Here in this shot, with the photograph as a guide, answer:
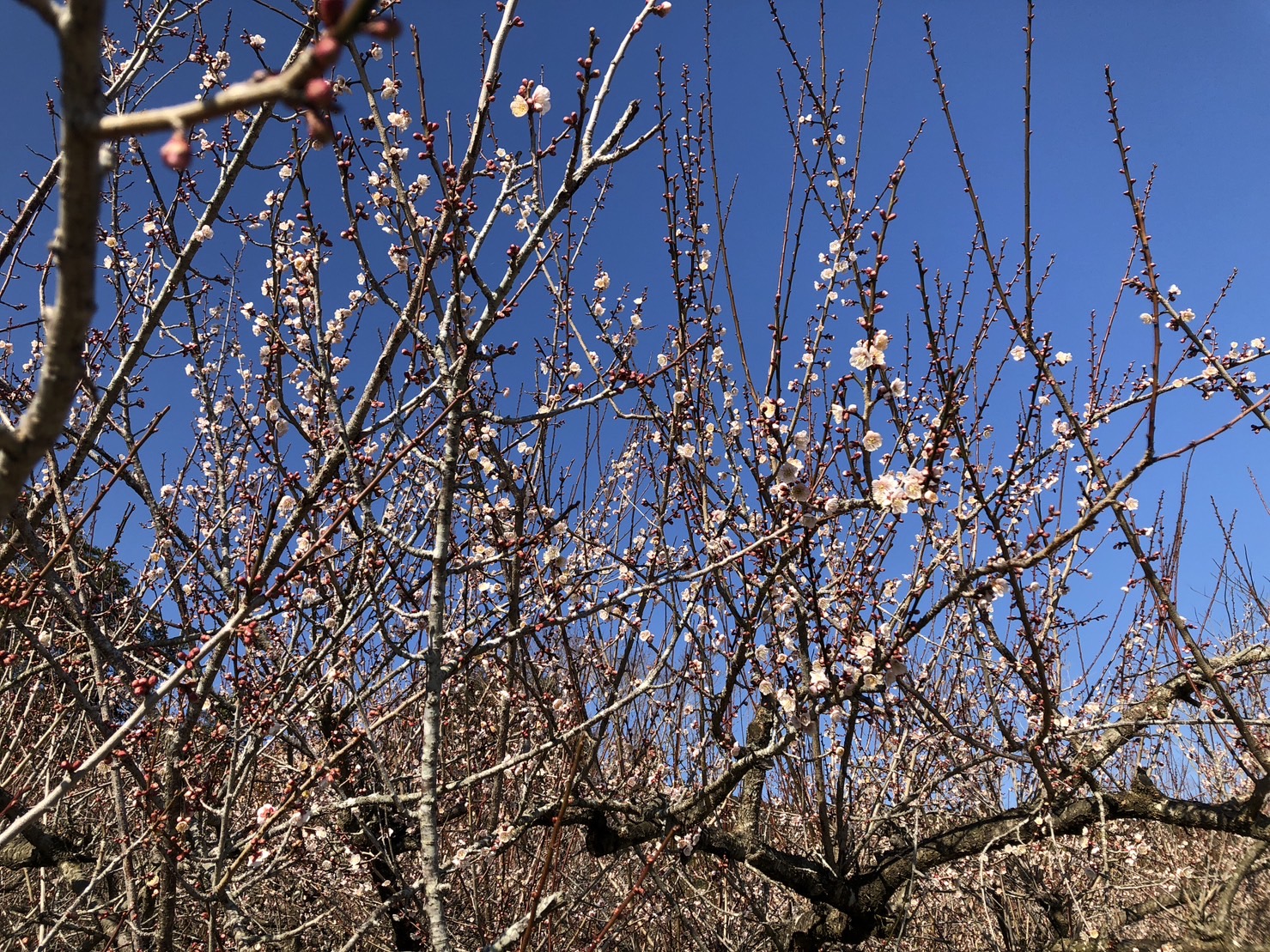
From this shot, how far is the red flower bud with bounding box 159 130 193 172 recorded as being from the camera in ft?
1.80

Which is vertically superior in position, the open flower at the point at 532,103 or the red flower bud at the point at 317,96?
the open flower at the point at 532,103

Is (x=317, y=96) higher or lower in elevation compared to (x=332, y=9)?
lower

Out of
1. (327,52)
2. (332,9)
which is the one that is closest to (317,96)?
(327,52)

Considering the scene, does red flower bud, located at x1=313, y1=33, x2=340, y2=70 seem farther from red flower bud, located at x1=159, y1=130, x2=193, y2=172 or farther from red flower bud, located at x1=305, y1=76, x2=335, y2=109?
red flower bud, located at x1=159, y1=130, x2=193, y2=172

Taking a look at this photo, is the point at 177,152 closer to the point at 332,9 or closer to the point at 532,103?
the point at 332,9

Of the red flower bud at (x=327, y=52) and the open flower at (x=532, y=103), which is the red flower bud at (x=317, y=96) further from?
the open flower at (x=532, y=103)

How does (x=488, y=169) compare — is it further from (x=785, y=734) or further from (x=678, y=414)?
(x=785, y=734)

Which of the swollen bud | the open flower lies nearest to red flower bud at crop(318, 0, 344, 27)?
the swollen bud

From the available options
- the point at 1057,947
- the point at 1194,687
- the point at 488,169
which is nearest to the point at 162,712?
the point at 488,169

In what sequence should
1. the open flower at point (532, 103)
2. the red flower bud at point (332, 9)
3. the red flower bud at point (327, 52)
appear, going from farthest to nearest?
the open flower at point (532, 103)
the red flower bud at point (332, 9)
the red flower bud at point (327, 52)

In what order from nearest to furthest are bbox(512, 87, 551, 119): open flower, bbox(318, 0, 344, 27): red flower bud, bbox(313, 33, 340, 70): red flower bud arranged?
bbox(313, 33, 340, 70): red flower bud, bbox(318, 0, 344, 27): red flower bud, bbox(512, 87, 551, 119): open flower

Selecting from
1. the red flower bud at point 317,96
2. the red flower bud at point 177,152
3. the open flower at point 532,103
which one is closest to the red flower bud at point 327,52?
the red flower bud at point 317,96

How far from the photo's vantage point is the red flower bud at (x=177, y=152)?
55 centimetres

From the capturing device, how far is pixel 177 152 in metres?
0.56
